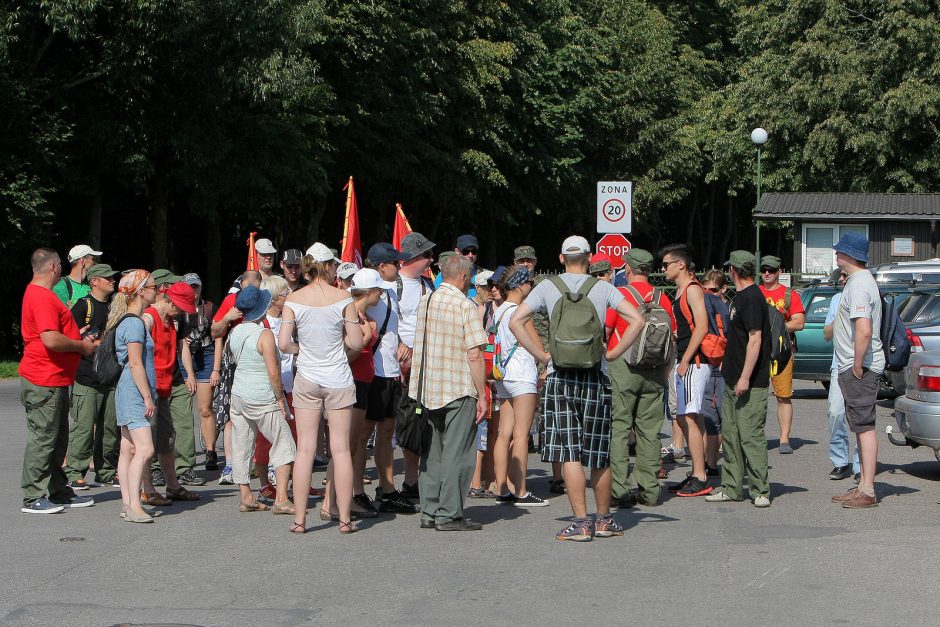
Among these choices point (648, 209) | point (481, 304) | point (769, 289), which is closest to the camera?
point (481, 304)

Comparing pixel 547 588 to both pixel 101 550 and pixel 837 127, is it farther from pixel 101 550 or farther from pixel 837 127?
pixel 837 127

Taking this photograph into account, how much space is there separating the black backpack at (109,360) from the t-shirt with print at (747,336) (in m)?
4.59

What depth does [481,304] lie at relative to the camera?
1129 centimetres

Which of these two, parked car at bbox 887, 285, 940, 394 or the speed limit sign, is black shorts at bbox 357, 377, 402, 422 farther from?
parked car at bbox 887, 285, 940, 394

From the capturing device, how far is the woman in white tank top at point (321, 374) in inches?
341

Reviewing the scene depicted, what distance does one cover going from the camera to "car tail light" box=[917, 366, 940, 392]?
10.7 m

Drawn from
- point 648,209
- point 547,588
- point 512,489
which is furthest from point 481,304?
point 648,209

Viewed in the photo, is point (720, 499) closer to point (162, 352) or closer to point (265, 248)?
point (162, 352)

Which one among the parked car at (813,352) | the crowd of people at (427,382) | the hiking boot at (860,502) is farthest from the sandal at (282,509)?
the parked car at (813,352)

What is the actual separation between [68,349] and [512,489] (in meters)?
3.62

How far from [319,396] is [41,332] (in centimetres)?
226

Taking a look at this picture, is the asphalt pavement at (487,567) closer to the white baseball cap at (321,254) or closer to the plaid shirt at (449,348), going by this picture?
the plaid shirt at (449,348)

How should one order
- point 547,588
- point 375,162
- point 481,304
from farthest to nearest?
1. point 375,162
2. point 481,304
3. point 547,588

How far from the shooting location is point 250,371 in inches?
372
